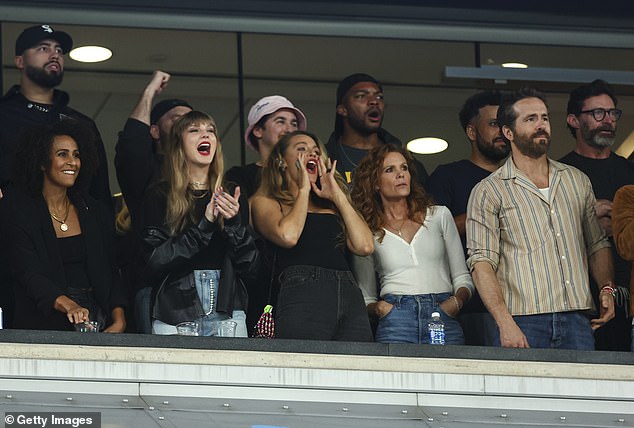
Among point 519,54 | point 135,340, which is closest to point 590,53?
point 519,54

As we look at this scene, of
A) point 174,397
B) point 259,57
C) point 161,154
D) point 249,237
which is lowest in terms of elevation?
point 174,397

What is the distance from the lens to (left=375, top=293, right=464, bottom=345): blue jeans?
10117 mm

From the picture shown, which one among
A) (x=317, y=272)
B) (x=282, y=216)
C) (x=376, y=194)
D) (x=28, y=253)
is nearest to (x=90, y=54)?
(x=376, y=194)

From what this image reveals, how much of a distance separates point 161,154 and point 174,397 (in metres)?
2.16

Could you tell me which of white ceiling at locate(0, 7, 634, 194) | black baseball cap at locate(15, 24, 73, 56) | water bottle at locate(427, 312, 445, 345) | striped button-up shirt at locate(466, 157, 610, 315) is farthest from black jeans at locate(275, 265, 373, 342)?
white ceiling at locate(0, 7, 634, 194)

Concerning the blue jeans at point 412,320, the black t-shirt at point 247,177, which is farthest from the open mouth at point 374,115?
the blue jeans at point 412,320

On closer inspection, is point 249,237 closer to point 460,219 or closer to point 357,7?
point 460,219

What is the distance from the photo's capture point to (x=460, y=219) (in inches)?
435

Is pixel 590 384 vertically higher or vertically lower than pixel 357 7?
lower

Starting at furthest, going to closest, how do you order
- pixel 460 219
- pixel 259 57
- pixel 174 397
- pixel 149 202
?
pixel 259 57 < pixel 460 219 < pixel 149 202 < pixel 174 397

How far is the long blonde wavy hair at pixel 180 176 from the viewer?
10188 mm

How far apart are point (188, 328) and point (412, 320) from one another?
4.02 feet

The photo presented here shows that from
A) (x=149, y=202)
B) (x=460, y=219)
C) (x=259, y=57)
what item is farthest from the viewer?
(x=259, y=57)

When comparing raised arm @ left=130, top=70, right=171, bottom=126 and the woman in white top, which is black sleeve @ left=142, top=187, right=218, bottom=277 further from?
raised arm @ left=130, top=70, right=171, bottom=126
